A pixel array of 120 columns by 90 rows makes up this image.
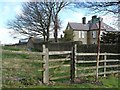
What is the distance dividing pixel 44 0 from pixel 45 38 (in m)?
13.4

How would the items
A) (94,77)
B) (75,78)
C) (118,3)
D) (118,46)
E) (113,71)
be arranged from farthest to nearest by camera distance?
1. (118,46)
2. (118,3)
3. (113,71)
4. (94,77)
5. (75,78)

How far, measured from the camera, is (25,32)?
1441 inches

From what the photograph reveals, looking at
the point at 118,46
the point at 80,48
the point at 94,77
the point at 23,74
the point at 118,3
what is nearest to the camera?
the point at 23,74

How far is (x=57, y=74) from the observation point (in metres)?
10.2

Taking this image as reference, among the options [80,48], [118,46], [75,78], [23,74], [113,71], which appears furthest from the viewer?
[80,48]

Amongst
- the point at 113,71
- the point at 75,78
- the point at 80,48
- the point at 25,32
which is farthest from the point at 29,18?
the point at 75,78

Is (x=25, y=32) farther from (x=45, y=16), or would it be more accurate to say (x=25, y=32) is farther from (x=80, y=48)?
(x=80, y=48)

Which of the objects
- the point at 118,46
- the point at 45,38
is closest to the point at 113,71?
the point at 118,46

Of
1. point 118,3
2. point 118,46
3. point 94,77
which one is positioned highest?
point 118,3

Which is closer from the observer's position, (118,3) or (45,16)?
(118,3)

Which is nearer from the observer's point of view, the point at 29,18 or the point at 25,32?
the point at 29,18

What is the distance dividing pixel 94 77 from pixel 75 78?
4.16 ft

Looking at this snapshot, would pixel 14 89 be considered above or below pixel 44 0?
below

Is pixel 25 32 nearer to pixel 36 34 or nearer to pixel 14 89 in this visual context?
pixel 36 34
